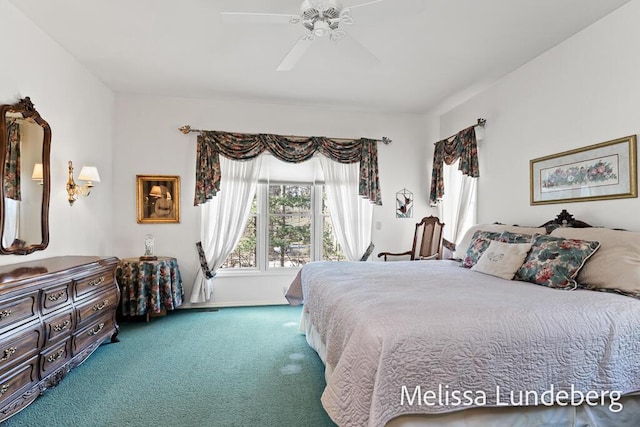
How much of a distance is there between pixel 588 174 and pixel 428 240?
197 centimetres

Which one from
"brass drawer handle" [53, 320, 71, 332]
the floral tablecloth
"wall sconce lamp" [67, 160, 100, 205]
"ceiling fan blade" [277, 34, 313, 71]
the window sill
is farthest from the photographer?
the window sill

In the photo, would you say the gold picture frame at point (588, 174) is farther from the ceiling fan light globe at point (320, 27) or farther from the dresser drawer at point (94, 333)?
the dresser drawer at point (94, 333)

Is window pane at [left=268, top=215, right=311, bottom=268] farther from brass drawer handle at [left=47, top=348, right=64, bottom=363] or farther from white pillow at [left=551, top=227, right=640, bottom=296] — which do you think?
white pillow at [left=551, top=227, right=640, bottom=296]

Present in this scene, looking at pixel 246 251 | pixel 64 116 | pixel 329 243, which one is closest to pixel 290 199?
pixel 329 243

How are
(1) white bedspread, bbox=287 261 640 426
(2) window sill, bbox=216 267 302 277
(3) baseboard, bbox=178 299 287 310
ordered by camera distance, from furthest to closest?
(2) window sill, bbox=216 267 302 277, (3) baseboard, bbox=178 299 287 310, (1) white bedspread, bbox=287 261 640 426

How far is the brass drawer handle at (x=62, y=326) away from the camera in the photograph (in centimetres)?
232

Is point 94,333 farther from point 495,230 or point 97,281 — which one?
point 495,230

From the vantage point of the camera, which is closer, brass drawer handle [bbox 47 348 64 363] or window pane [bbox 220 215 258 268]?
brass drawer handle [bbox 47 348 64 363]

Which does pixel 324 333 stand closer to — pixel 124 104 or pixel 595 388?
pixel 595 388

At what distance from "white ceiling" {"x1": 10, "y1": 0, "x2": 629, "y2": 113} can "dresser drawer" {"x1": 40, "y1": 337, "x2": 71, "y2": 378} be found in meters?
2.48

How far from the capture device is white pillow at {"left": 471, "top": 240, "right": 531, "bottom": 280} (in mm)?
2531

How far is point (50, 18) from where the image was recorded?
267cm

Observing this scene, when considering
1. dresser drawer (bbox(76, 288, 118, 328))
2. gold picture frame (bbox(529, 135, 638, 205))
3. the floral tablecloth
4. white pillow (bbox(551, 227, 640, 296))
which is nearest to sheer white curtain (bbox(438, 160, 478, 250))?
gold picture frame (bbox(529, 135, 638, 205))

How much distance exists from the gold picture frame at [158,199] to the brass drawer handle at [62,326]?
203cm
